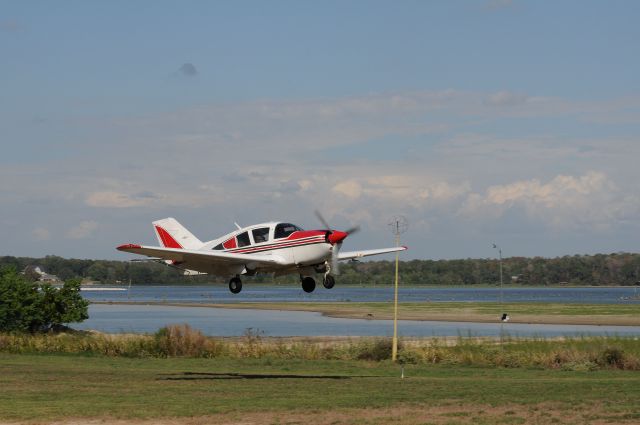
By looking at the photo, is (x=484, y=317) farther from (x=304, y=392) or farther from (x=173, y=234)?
(x=173, y=234)

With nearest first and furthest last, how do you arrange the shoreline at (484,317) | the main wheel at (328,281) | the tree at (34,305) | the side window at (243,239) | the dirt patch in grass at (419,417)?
the main wheel at (328,281), the side window at (243,239), the dirt patch in grass at (419,417), the tree at (34,305), the shoreline at (484,317)

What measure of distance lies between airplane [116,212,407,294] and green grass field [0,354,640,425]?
274 inches

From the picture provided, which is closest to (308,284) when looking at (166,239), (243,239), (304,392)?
(243,239)


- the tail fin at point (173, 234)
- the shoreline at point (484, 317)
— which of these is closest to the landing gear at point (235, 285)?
the tail fin at point (173, 234)

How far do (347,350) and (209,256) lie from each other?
40.0 metres

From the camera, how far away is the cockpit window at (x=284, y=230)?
33.7 m

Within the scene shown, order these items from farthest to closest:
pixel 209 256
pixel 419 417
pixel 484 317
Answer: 1. pixel 484 317
2. pixel 419 417
3. pixel 209 256

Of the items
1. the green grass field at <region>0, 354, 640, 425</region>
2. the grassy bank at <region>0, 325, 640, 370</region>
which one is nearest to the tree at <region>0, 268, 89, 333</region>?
the grassy bank at <region>0, 325, 640, 370</region>

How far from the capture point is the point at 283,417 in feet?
129

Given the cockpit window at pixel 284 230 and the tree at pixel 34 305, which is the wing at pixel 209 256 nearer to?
the cockpit window at pixel 284 230

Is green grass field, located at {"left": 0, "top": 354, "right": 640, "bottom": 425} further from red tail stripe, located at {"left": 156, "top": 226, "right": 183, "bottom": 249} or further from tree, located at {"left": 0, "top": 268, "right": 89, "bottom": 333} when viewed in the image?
tree, located at {"left": 0, "top": 268, "right": 89, "bottom": 333}

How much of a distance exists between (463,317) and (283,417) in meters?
103

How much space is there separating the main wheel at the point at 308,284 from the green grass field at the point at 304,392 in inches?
250

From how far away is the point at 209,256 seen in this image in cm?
3291
